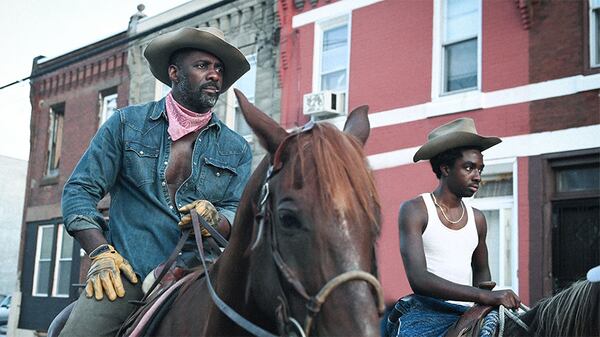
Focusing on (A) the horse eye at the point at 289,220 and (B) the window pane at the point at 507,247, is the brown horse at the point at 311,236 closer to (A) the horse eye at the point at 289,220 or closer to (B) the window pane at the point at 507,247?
(A) the horse eye at the point at 289,220

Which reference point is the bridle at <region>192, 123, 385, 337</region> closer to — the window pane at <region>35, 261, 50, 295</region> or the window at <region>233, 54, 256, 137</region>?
the window at <region>233, 54, 256, 137</region>

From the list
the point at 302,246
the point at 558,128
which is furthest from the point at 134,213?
the point at 558,128

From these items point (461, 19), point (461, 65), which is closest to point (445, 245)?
point (461, 65)

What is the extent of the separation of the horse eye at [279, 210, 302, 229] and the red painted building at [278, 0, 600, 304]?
700 cm

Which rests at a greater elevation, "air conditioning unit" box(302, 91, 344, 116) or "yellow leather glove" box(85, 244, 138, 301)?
"air conditioning unit" box(302, 91, 344, 116)

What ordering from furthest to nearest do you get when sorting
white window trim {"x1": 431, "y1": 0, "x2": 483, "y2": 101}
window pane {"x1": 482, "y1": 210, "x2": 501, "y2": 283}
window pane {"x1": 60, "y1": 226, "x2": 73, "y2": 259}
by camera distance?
window pane {"x1": 60, "y1": 226, "x2": 73, "y2": 259} < white window trim {"x1": 431, "y1": 0, "x2": 483, "y2": 101} < window pane {"x1": 482, "y1": 210, "x2": 501, "y2": 283}

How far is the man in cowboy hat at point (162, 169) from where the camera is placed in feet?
11.6

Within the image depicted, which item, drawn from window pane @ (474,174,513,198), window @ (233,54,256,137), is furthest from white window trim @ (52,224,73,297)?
window pane @ (474,174,513,198)

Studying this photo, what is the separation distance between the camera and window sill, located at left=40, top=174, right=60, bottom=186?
74.1 feet

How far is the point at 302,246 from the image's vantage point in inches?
88.8

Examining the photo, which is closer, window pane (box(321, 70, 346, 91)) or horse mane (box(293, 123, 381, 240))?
horse mane (box(293, 123, 381, 240))

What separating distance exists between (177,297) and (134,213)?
627mm

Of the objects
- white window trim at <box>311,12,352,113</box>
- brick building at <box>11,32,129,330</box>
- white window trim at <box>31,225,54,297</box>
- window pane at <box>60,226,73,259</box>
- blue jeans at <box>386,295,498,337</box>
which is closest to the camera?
blue jeans at <box>386,295,498,337</box>

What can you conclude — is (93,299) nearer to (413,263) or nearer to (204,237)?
(204,237)
